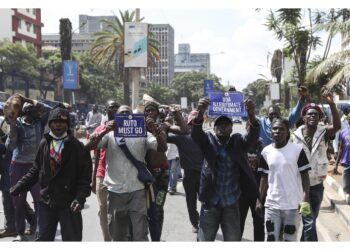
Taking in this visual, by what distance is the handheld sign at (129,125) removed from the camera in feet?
14.5

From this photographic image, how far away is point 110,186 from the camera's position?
4461 mm

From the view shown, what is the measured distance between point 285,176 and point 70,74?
18763mm

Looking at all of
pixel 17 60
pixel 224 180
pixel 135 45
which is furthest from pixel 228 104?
pixel 17 60

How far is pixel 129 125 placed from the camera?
4.41 m

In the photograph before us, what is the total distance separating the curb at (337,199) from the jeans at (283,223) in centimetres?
283

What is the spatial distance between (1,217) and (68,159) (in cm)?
341

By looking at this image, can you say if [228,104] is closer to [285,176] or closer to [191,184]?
[285,176]

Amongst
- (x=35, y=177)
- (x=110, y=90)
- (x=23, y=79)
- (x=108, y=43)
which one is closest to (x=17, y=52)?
(x=23, y=79)

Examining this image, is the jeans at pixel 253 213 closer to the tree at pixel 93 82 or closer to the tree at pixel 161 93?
the tree at pixel 93 82

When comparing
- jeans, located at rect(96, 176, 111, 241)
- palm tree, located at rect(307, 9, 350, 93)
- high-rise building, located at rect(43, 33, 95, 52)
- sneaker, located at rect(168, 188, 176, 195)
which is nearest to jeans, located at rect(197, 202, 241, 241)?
jeans, located at rect(96, 176, 111, 241)

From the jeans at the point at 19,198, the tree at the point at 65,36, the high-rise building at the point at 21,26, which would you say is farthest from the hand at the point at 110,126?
the high-rise building at the point at 21,26

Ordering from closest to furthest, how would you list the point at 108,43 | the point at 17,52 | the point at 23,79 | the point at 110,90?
the point at 108,43, the point at 17,52, the point at 23,79, the point at 110,90

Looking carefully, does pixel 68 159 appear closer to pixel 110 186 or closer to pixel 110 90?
pixel 110 186

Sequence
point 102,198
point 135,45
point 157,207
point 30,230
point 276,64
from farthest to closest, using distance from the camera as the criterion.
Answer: point 276,64 < point 135,45 < point 30,230 < point 102,198 < point 157,207
